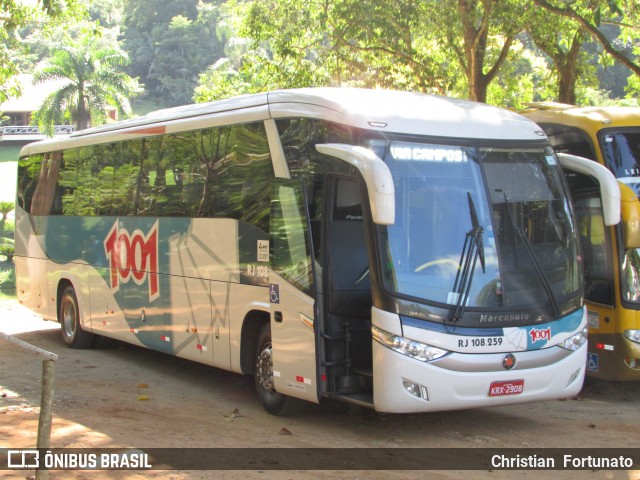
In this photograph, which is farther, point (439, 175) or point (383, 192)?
point (439, 175)

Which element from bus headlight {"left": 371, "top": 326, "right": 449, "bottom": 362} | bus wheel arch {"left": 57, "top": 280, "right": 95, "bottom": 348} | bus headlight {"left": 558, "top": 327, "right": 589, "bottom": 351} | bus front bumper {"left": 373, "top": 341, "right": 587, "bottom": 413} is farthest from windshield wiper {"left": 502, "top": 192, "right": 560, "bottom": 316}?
bus wheel arch {"left": 57, "top": 280, "right": 95, "bottom": 348}

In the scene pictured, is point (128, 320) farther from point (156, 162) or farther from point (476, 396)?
point (476, 396)

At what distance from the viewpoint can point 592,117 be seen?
1129 centimetres

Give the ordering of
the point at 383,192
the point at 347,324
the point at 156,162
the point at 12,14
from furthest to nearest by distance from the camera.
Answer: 1. the point at 12,14
2. the point at 156,162
3. the point at 347,324
4. the point at 383,192

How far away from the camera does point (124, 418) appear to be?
9305mm

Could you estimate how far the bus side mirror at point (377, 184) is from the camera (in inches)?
300

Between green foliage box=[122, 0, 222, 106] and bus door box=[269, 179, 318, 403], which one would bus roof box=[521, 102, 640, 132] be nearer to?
bus door box=[269, 179, 318, 403]

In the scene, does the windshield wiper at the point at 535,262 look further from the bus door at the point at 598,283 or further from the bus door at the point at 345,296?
the bus door at the point at 598,283

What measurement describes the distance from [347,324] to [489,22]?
11861 mm

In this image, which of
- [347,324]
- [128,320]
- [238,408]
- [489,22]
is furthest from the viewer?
[489,22]

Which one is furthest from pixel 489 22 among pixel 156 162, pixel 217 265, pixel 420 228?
pixel 420 228

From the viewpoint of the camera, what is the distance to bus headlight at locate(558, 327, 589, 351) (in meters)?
8.70

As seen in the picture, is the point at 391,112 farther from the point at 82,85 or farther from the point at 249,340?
the point at 82,85

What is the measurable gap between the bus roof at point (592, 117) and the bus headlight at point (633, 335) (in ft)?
8.15
